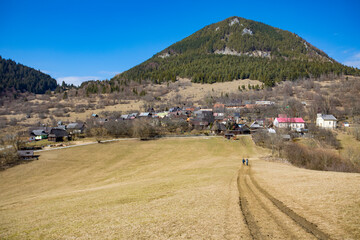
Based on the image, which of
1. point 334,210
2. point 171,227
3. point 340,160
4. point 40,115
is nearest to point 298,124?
point 340,160

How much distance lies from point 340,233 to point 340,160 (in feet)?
126

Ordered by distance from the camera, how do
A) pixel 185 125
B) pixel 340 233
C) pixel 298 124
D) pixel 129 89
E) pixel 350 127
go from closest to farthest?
pixel 340 233
pixel 350 127
pixel 298 124
pixel 185 125
pixel 129 89

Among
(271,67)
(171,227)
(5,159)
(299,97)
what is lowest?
(5,159)

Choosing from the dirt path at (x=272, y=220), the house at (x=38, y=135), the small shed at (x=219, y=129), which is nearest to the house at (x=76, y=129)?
the house at (x=38, y=135)

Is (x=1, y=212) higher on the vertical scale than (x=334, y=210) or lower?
lower

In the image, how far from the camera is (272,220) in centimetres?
1221

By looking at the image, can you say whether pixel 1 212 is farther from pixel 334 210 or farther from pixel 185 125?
pixel 185 125

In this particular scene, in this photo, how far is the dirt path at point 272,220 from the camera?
10.4m

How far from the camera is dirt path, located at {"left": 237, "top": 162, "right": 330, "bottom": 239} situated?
1039 cm

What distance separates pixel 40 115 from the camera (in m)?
125

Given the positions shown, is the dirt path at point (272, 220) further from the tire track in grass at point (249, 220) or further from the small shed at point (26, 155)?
the small shed at point (26, 155)

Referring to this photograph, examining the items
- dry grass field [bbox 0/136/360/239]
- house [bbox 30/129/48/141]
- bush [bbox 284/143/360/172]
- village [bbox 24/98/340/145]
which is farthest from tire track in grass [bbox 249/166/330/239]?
house [bbox 30/129/48/141]

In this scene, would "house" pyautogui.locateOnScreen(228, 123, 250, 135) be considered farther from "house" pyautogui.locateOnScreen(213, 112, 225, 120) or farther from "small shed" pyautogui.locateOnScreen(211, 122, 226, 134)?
"house" pyautogui.locateOnScreen(213, 112, 225, 120)

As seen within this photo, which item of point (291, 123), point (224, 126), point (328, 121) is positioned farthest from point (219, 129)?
point (328, 121)
